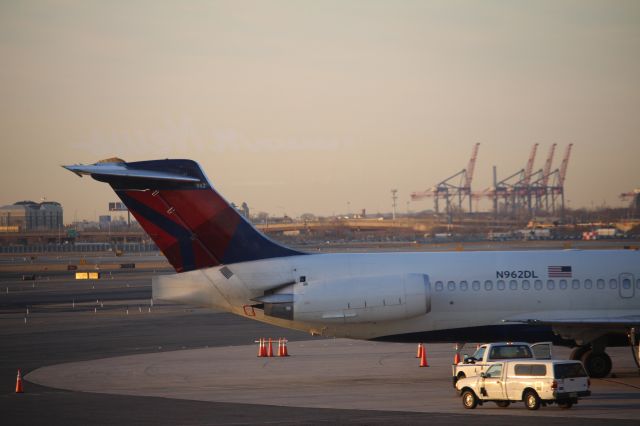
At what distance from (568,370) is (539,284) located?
23.4 ft

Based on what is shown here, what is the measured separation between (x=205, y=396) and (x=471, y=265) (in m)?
9.07

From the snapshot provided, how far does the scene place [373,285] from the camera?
28.4 metres

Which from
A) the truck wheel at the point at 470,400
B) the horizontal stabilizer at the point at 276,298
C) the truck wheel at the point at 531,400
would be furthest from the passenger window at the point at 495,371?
the horizontal stabilizer at the point at 276,298

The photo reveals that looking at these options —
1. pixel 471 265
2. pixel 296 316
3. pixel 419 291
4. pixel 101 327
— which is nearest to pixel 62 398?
pixel 296 316

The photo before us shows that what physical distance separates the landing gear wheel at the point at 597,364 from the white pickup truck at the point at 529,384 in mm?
5967

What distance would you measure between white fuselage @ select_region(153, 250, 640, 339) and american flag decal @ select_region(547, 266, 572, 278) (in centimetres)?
3

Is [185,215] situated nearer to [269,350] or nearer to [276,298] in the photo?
[276,298]

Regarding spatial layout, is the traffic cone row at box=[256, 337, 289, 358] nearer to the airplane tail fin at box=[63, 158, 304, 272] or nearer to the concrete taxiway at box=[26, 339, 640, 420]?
the concrete taxiway at box=[26, 339, 640, 420]

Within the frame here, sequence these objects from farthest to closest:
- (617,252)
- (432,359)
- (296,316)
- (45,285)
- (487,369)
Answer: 1. (45,285)
2. (432,359)
3. (617,252)
4. (296,316)
5. (487,369)

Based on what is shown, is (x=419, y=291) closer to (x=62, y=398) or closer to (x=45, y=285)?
(x=62, y=398)

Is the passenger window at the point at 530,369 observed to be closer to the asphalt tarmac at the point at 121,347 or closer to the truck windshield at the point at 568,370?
the truck windshield at the point at 568,370

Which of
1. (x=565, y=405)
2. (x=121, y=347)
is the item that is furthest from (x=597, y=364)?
(x=121, y=347)

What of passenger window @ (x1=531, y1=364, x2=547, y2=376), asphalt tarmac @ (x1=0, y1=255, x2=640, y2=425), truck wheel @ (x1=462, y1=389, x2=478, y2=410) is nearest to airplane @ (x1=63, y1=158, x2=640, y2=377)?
asphalt tarmac @ (x1=0, y1=255, x2=640, y2=425)

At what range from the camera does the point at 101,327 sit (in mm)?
46875
